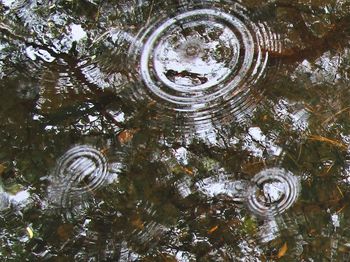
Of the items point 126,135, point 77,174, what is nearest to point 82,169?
point 77,174

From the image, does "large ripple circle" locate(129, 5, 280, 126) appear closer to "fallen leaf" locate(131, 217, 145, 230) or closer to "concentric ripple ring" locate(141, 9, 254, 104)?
"concentric ripple ring" locate(141, 9, 254, 104)

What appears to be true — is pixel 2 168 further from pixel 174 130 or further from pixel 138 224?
pixel 174 130

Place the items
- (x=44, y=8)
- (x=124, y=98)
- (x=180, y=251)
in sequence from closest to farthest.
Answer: (x=180, y=251) < (x=124, y=98) < (x=44, y=8)

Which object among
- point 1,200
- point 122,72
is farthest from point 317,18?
point 1,200

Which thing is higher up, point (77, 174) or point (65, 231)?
point (77, 174)

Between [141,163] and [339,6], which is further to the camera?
[339,6]

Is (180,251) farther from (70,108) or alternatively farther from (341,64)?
(341,64)
